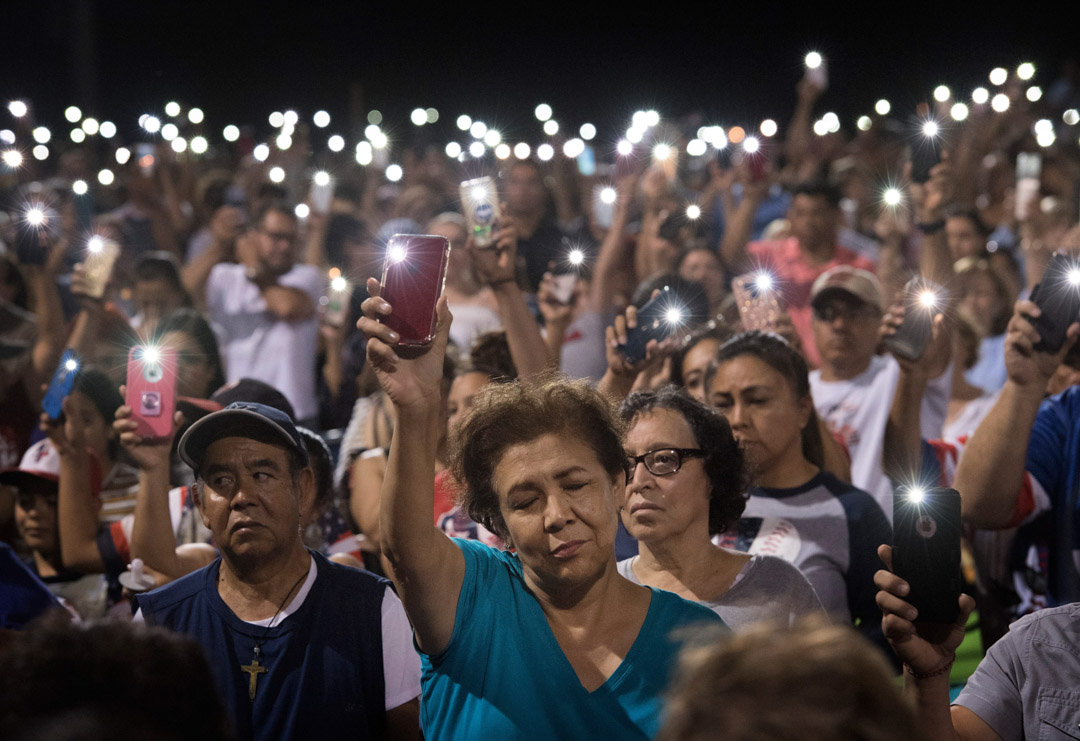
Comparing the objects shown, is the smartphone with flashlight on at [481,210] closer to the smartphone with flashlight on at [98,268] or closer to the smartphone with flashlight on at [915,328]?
the smartphone with flashlight on at [915,328]

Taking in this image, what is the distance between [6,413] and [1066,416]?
4.53m

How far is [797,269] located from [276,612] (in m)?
4.27

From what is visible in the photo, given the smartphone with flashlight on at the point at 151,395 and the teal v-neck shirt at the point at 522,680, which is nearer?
the teal v-neck shirt at the point at 522,680

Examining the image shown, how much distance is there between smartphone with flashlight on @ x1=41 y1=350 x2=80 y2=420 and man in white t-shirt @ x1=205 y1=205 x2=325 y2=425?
86.7 inches

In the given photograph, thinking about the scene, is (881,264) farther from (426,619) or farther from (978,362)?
(426,619)

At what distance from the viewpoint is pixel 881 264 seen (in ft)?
20.8

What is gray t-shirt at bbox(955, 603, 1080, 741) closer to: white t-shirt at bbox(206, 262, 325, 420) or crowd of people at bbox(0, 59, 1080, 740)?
crowd of people at bbox(0, 59, 1080, 740)

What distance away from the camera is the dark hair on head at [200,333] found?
4.81m

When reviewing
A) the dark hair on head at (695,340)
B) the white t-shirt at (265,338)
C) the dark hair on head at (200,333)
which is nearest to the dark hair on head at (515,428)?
the dark hair on head at (695,340)

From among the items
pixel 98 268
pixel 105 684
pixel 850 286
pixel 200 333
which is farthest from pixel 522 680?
pixel 98 268

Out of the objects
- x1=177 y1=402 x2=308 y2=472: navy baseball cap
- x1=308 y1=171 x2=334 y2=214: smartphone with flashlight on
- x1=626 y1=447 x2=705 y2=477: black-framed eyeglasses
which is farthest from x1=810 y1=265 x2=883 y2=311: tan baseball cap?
x1=308 y1=171 x2=334 y2=214: smartphone with flashlight on

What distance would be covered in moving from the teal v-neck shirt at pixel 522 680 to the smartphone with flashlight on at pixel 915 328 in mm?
1978

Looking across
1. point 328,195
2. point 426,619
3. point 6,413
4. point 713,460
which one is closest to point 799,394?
point 713,460

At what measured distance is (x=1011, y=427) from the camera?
9.74 ft
